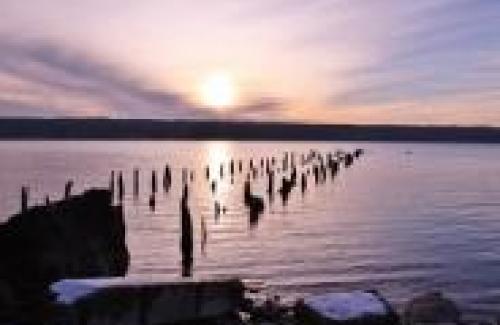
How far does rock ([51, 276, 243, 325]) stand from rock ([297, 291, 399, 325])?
228cm

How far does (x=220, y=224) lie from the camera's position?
68.5m

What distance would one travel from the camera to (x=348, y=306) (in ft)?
74.9

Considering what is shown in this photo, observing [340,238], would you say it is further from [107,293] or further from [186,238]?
[107,293]

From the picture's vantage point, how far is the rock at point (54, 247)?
2814cm

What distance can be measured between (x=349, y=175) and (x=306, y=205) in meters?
54.4

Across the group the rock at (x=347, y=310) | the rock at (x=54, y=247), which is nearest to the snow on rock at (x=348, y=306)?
the rock at (x=347, y=310)

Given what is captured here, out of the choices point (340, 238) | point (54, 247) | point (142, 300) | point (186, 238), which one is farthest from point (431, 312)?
point (340, 238)

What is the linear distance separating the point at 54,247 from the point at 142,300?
29.1 ft

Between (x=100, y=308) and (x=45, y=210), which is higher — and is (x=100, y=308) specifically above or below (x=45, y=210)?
below

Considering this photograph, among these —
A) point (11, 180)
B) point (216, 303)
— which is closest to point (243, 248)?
point (216, 303)

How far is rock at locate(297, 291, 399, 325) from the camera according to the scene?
2217cm

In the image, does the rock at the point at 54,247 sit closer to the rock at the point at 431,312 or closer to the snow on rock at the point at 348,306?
the snow on rock at the point at 348,306

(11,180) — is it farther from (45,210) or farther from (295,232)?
(45,210)

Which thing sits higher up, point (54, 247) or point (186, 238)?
point (54, 247)
